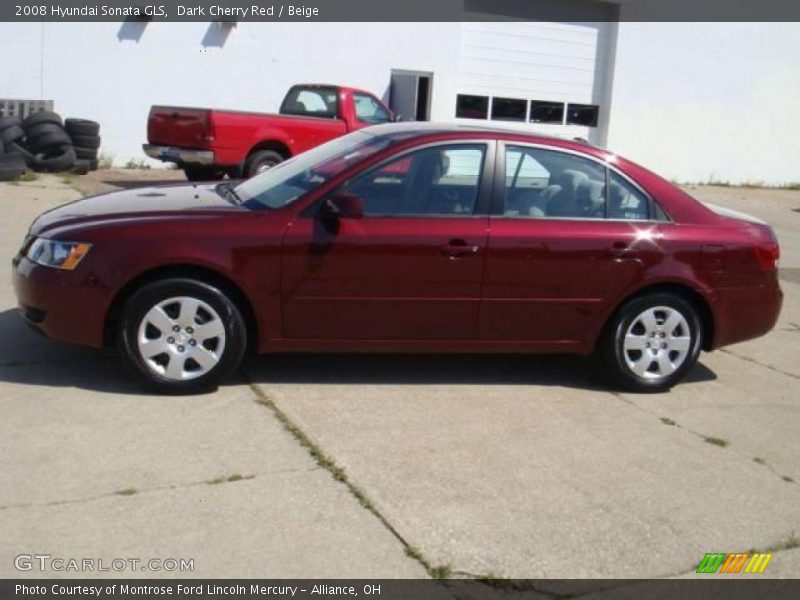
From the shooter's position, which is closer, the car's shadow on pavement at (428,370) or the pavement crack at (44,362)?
the pavement crack at (44,362)

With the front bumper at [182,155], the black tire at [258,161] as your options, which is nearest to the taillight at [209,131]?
the front bumper at [182,155]

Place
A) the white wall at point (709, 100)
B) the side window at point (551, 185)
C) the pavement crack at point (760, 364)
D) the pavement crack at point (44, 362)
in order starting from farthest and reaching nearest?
the white wall at point (709, 100) < the pavement crack at point (760, 364) < the side window at point (551, 185) < the pavement crack at point (44, 362)

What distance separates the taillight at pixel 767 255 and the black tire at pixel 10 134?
11.7 m

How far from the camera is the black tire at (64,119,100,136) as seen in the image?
15609 mm

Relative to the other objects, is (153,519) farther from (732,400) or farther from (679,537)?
(732,400)

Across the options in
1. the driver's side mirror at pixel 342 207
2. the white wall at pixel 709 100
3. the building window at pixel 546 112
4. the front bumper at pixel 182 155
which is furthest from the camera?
the white wall at pixel 709 100

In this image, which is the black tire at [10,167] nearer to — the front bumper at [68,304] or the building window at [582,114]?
the front bumper at [68,304]

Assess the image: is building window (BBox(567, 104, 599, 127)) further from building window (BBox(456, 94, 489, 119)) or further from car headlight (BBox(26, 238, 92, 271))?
car headlight (BBox(26, 238, 92, 271))

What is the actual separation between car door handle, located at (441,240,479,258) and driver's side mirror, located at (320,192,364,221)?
21.3 inches

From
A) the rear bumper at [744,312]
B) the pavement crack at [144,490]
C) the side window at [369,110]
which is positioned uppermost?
the side window at [369,110]

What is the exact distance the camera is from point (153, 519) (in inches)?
158

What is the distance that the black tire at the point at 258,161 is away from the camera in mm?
13758

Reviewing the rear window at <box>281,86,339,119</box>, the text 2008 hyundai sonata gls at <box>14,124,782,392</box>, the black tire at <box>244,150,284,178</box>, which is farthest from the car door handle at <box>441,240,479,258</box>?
the rear window at <box>281,86,339,119</box>

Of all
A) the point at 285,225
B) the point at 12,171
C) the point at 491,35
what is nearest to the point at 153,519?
the point at 285,225
